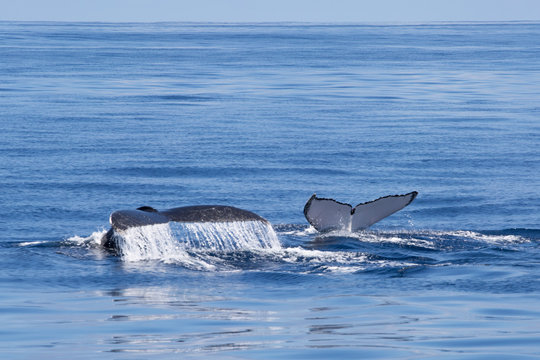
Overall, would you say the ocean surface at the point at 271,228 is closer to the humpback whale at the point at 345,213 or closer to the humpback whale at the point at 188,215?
the humpback whale at the point at 345,213

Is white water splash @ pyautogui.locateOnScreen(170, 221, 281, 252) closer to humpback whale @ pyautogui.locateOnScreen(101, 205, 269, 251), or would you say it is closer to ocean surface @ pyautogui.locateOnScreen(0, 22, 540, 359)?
ocean surface @ pyautogui.locateOnScreen(0, 22, 540, 359)

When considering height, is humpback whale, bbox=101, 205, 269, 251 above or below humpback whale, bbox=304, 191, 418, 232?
above

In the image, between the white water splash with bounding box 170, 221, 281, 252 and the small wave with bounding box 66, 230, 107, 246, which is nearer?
the white water splash with bounding box 170, 221, 281, 252

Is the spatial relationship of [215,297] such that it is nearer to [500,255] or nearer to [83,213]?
[500,255]

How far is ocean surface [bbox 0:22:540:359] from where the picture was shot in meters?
7.24

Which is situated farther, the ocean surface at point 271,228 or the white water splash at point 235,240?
the white water splash at point 235,240

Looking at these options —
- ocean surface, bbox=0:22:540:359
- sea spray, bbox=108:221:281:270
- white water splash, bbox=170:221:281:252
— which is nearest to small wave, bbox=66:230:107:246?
ocean surface, bbox=0:22:540:359

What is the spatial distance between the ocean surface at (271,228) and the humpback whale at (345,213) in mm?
159

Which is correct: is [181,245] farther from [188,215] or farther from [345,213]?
[345,213]

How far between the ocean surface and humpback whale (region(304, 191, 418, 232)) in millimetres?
159

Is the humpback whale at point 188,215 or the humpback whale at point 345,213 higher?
the humpback whale at point 188,215

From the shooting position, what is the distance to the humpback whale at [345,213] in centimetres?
1062

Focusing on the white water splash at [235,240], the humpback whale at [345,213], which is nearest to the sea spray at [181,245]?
the white water splash at [235,240]

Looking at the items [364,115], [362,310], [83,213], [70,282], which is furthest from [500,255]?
[364,115]
